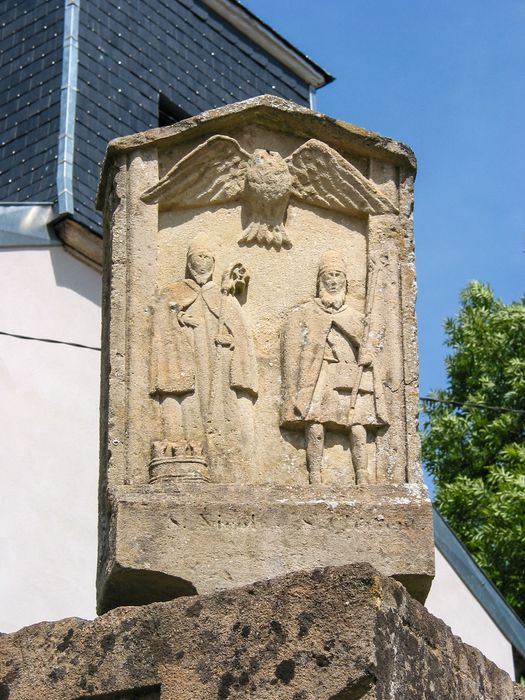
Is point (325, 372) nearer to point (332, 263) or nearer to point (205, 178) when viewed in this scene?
point (332, 263)

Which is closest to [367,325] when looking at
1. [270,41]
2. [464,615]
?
[464,615]

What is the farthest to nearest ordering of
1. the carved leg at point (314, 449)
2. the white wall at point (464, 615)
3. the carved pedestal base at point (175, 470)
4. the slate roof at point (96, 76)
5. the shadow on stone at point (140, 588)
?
the slate roof at point (96, 76), the white wall at point (464, 615), the carved leg at point (314, 449), the carved pedestal base at point (175, 470), the shadow on stone at point (140, 588)

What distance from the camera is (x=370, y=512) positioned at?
6.09m

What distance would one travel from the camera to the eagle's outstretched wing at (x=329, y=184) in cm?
689

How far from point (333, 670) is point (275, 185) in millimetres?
2380

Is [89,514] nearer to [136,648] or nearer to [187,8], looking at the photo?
[187,8]

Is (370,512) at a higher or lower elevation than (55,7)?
lower

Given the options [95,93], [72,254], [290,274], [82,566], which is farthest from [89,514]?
[290,274]

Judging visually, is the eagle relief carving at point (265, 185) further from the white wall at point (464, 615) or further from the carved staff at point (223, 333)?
the white wall at point (464, 615)

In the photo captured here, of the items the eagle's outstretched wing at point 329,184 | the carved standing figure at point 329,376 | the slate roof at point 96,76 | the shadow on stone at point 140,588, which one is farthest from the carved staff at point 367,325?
the slate roof at point 96,76

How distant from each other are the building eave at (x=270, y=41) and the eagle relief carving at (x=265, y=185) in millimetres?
9588

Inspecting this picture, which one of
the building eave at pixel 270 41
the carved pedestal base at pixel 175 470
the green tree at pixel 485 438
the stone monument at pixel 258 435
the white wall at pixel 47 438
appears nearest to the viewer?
the stone monument at pixel 258 435

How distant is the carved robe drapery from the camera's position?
6.44 metres

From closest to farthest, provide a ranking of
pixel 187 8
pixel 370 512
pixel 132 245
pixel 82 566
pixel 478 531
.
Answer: pixel 370 512, pixel 132 245, pixel 82 566, pixel 187 8, pixel 478 531
